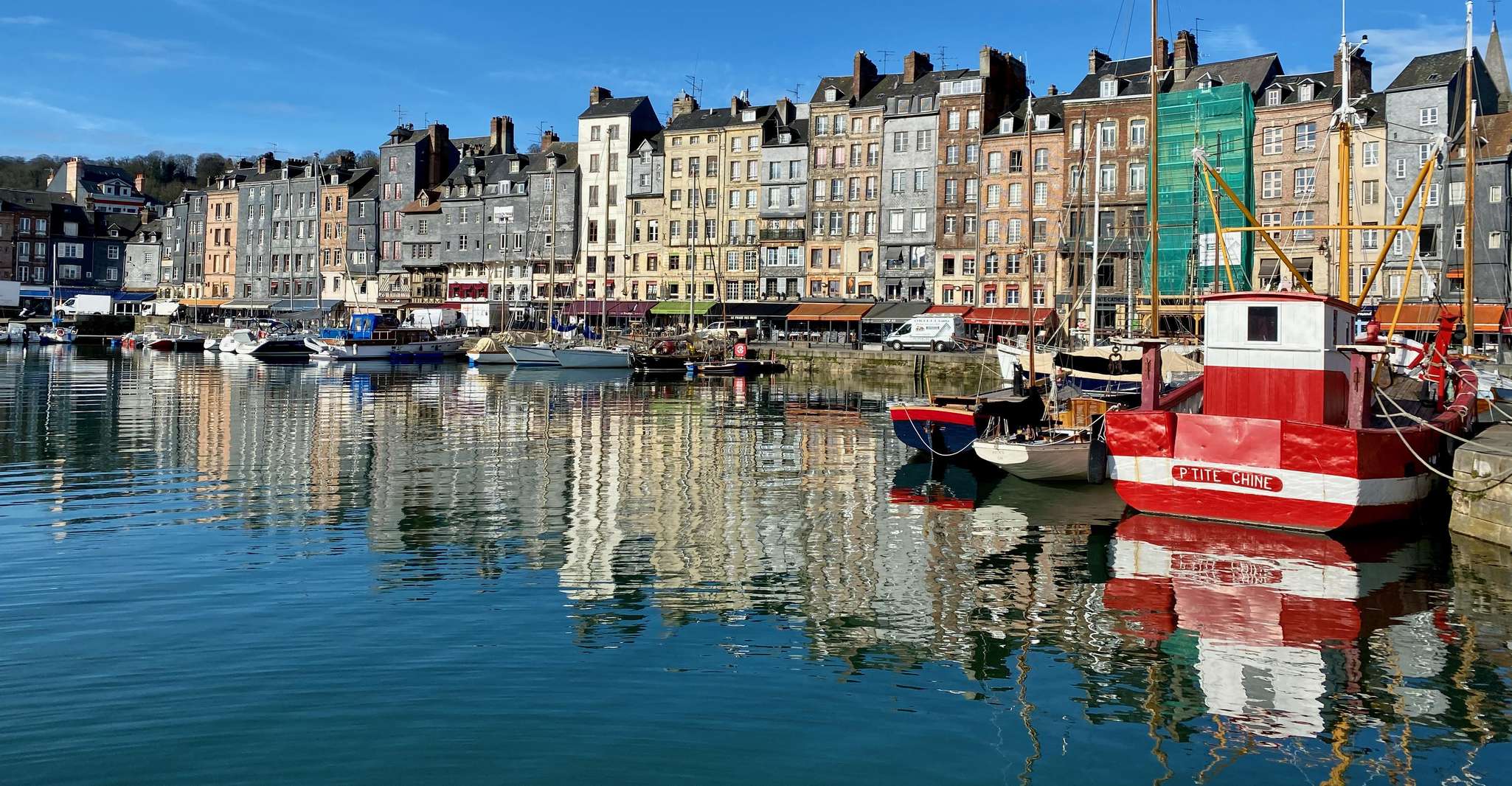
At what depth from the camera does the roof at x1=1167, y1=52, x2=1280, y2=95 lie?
72.4m

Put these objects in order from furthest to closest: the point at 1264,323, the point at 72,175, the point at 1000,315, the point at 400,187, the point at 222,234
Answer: the point at 72,175 < the point at 222,234 < the point at 400,187 < the point at 1000,315 < the point at 1264,323

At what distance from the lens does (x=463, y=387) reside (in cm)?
5959

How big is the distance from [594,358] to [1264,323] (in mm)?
58507

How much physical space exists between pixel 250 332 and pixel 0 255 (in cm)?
6438

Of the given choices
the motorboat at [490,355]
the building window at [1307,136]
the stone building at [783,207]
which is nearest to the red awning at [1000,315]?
the building window at [1307,136]

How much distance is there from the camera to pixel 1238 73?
73.6m

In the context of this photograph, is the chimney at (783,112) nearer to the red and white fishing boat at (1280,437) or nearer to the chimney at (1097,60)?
the chimney at (1097,60)

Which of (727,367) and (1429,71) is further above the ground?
(1429,71)

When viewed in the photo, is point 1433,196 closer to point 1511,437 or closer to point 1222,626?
point 1511,437

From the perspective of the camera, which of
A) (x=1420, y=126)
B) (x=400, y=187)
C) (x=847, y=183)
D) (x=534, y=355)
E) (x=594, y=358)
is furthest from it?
(x=400, y=187)

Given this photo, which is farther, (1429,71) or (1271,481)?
(1429,71)

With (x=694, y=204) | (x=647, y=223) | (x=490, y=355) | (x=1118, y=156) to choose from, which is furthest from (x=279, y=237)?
(x=1118, y=156)

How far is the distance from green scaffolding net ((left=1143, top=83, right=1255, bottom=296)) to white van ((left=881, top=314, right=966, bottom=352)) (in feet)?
37.0

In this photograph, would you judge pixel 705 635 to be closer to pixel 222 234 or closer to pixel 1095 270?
pixel 1095 270
